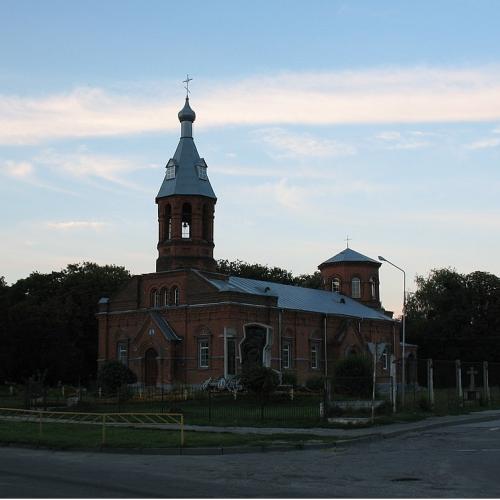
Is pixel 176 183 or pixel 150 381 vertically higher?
pixel 176 183

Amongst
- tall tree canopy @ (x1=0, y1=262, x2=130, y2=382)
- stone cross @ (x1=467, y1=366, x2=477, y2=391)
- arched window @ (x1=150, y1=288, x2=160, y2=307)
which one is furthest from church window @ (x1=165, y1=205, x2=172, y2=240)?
stone cross @ (x1=467, y1=366, x2=477, y2=391)

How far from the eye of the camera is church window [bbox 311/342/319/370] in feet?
179

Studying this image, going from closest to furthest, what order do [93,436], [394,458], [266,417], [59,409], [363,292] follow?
[394,458], [93,436], [266,417], [59,409], [363,292]

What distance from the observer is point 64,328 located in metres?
Answer: 58.7

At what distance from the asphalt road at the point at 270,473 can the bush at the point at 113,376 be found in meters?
25.2

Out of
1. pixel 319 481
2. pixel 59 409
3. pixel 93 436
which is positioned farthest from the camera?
pixel 59 409

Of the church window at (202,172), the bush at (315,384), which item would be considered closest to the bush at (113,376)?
the bush at (315,384)

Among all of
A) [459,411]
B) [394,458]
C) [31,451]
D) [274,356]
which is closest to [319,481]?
[394,458]

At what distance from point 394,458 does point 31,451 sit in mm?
8768

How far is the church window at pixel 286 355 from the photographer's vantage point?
51750mm

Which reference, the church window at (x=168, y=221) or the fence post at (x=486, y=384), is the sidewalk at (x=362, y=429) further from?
the church window at (x=168, y=221)

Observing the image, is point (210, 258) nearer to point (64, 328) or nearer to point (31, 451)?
point (64, 328)

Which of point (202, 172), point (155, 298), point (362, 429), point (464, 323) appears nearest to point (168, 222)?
point (202, 172)

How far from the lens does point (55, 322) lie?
57219mm
